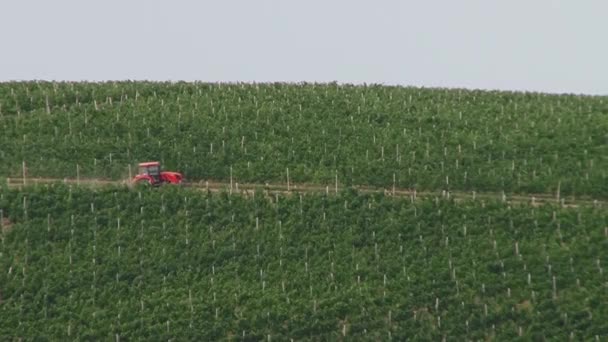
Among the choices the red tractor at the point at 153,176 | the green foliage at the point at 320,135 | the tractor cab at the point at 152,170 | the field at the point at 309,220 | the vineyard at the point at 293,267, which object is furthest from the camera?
the green foliage at the point at 320,135

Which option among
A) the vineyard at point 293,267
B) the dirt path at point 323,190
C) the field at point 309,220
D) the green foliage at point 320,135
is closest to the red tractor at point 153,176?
the dirt path at point 323,190

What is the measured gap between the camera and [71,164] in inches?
2518

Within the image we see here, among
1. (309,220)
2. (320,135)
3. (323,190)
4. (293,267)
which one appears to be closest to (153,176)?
(323,190)

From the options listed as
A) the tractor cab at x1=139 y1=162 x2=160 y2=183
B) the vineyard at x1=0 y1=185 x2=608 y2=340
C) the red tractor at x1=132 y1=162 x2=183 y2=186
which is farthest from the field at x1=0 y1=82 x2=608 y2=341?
the tractor cab at x1=139 y1=162 x2=160 y2=183

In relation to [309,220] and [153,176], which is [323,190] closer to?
[309,220]

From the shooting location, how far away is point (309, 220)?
187 feet

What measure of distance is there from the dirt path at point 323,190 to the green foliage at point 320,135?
447 mm

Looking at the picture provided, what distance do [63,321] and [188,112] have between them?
19544mm

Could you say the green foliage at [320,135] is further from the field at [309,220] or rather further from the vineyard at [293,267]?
Answer: the vineyard at [293,267]

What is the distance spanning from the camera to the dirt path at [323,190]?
5812 cm

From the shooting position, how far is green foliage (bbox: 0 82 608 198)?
61.3 meters

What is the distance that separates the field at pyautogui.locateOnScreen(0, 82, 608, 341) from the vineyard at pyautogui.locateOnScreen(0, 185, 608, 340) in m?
0.07

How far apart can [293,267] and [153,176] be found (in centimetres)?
862

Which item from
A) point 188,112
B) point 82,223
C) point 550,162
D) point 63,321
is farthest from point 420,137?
point 63,321
